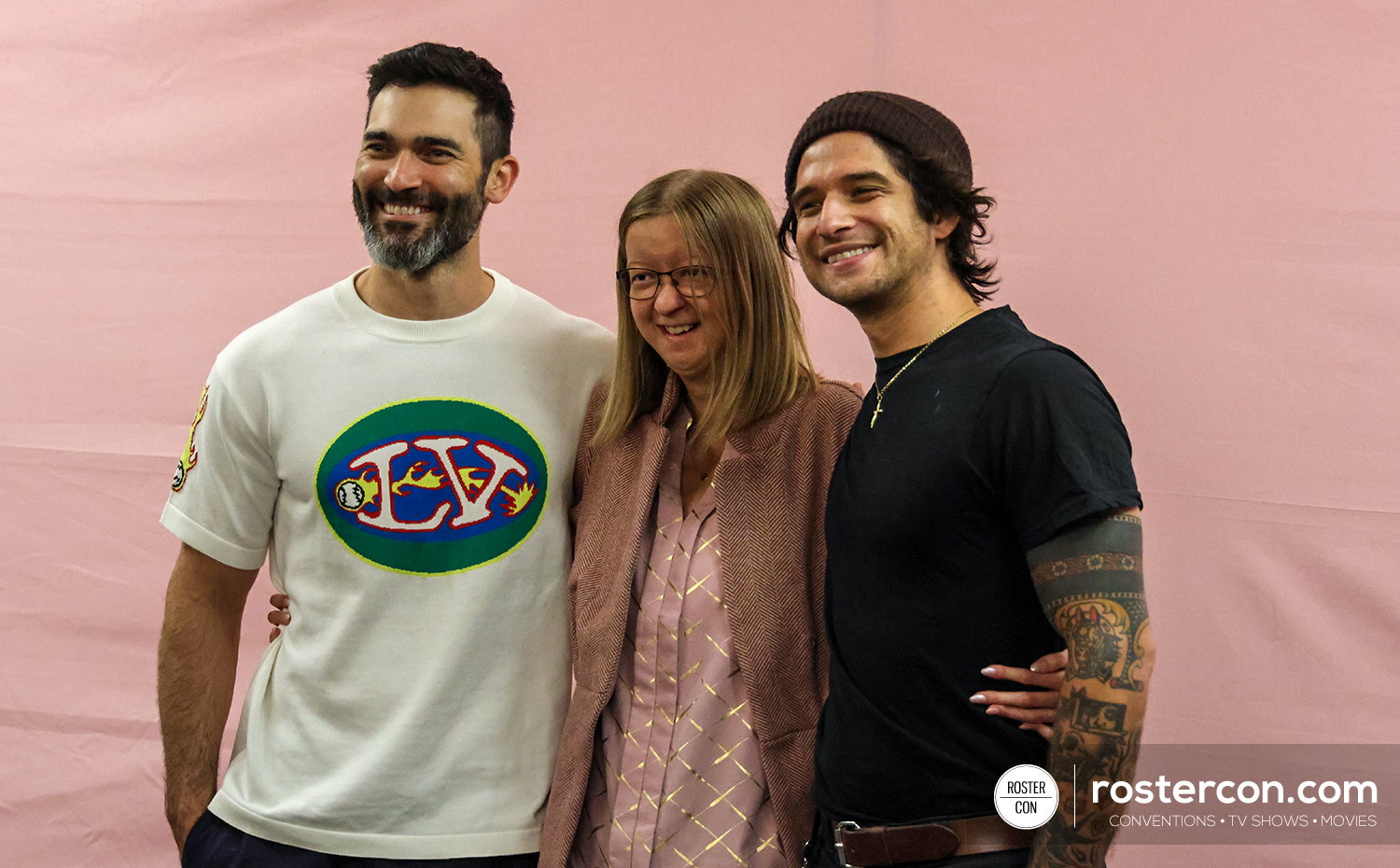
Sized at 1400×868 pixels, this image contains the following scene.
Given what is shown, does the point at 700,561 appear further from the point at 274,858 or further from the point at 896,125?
the point at 274,858

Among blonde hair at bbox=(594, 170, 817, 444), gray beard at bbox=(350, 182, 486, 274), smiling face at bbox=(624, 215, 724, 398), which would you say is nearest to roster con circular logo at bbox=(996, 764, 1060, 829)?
blonde hair at bbox=(594, 170, 817, 444)

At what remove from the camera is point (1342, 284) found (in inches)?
95.3

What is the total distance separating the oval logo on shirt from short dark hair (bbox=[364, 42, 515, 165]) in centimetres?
45

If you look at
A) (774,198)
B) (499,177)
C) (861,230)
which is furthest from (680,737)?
A: (774,198)

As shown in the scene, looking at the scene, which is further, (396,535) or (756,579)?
(396,535)

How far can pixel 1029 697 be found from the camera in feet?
4.60

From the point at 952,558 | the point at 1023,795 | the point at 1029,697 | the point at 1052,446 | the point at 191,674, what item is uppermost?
the point at 1052,446

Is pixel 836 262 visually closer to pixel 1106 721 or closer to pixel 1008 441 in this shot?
pixel 1008 441

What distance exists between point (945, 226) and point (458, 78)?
805mm

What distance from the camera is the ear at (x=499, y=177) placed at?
197cm

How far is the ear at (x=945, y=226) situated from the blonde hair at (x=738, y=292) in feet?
0.83

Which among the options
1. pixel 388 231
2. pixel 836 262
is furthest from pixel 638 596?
pixel 388 231

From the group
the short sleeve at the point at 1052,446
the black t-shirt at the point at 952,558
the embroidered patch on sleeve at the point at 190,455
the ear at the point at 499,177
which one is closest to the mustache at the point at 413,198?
the ear at the point at 499,177

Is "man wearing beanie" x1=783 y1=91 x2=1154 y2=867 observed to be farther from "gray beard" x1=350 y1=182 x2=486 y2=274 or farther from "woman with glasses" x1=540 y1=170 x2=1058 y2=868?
"gray beard" x1=350 y1=182 x2=486 y2=274
